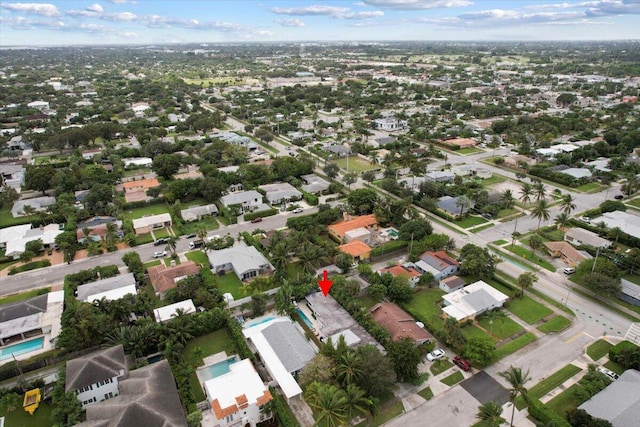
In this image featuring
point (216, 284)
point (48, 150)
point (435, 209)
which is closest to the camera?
point (216, 284)

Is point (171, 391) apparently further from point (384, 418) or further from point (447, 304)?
point (447, 304)

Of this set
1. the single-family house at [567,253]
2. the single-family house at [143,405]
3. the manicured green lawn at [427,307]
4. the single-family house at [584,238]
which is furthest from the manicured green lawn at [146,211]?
the single-family house at [584,238]

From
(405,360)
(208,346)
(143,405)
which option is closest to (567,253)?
(405,360)

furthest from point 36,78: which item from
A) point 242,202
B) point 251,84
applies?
point 242,202

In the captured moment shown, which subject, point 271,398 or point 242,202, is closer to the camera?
point 271,398

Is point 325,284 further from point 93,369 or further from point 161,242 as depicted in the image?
point 161,242

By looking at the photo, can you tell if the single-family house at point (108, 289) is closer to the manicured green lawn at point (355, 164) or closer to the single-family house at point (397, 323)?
the single-family house at point (397, 323)

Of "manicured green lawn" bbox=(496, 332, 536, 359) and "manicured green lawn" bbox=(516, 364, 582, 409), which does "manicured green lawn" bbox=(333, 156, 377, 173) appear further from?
"manicured green lawn" bbox=(516, 364, 582, 409)
